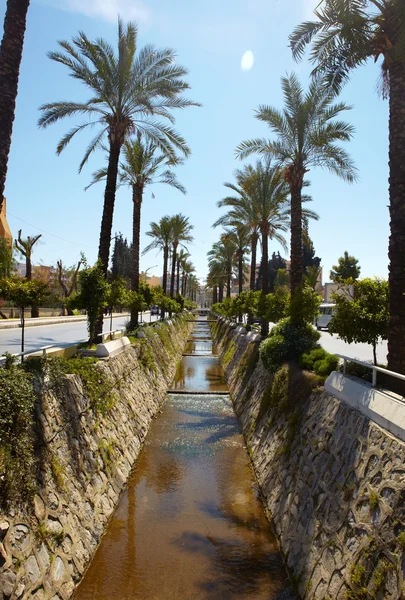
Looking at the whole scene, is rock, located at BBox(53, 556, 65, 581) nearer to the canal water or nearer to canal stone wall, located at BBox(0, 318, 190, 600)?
canal stone wall, located at BBox(0, 318, 190, 600)

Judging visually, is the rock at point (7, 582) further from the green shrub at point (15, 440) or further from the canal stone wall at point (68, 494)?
the green shrub at point (15, 440)

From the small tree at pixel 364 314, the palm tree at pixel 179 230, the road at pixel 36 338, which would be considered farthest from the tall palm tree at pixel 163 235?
the small tree at pixel 364 314

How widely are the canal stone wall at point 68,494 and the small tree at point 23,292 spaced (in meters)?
2.58

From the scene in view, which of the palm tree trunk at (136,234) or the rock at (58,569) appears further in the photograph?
the palm tree trunk at (136,234)

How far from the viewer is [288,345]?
1325cm

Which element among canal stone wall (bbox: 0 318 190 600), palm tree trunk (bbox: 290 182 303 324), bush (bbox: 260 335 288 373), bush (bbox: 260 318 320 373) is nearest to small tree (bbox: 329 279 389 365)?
bush (bbox: 260 318 320 373)

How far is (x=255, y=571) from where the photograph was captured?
7.20 m

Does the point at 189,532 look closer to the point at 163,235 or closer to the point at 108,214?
the point at 108,214

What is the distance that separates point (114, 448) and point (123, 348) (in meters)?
5.20

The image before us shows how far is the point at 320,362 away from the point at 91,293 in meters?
7.00

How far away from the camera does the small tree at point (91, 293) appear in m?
13.0

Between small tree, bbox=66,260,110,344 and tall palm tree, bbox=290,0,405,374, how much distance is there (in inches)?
322

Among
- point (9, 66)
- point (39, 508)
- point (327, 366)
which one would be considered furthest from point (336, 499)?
point (9, 66)

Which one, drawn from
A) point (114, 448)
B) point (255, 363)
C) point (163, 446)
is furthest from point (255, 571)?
point (255, 363)
